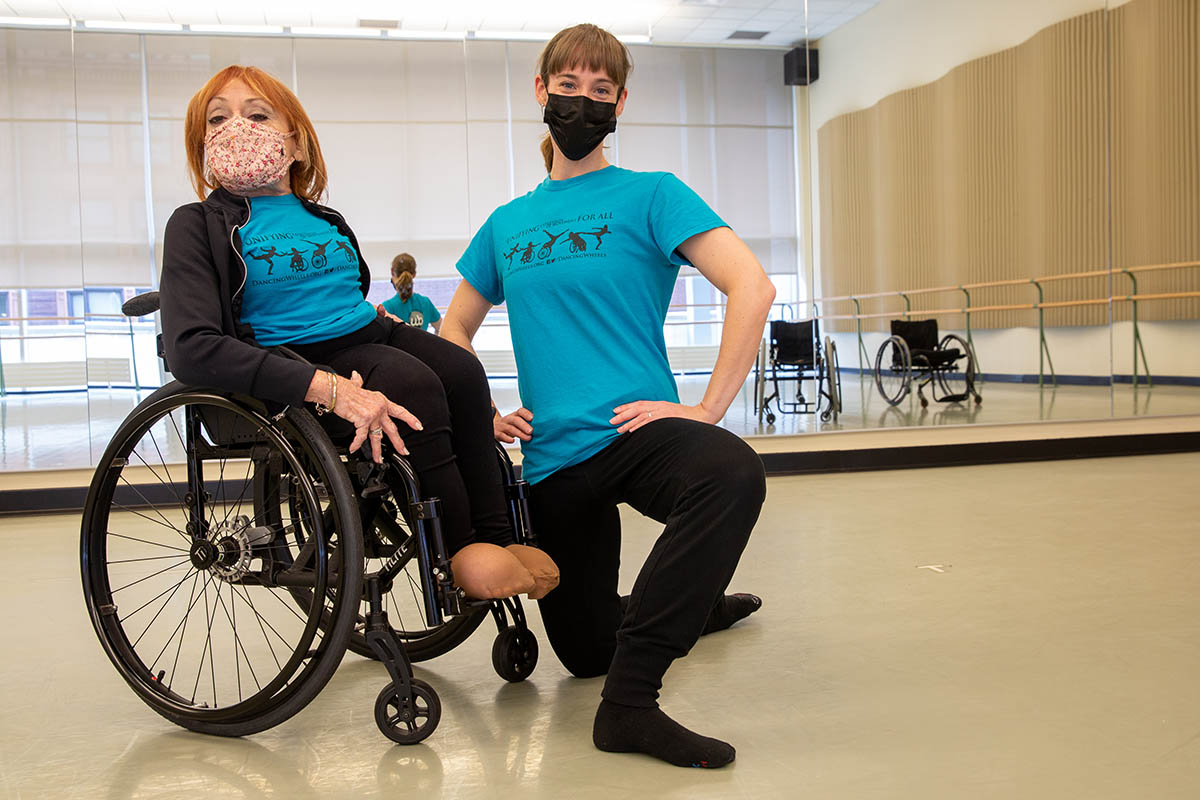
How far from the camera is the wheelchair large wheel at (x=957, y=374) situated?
5.00m

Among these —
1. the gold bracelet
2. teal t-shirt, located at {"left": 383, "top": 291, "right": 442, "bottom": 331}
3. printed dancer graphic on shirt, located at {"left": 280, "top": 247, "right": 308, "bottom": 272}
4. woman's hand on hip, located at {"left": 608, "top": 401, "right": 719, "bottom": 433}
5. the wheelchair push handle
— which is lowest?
woman's hand on hip, located at {"left": 608, "top": 401, "right": 719, "bottom": 433}

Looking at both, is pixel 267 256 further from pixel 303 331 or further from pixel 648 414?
pixel 648 414

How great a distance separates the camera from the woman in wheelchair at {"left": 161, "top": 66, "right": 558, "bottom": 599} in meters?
1.43

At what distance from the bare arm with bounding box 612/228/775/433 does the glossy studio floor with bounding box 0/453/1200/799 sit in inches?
19.9

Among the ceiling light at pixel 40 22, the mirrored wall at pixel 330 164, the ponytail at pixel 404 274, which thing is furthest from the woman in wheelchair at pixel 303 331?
the ceiling light at pixel 40 22

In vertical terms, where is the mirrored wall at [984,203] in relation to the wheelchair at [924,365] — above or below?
above

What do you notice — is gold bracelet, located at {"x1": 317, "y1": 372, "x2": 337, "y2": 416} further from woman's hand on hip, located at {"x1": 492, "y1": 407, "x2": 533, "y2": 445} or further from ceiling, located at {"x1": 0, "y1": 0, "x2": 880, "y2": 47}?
ceiling, located at {"x1": 0, "y1": 0, "x2": 880, "y2": 47}

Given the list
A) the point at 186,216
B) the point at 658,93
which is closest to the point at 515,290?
the point at 186,216

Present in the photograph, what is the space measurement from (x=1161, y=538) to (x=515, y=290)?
7.31ft

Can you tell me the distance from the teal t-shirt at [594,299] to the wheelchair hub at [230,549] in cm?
47

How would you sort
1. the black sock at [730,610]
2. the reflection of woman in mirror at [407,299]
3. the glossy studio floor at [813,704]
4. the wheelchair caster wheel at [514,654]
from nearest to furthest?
1. the glossy studio floor at [813,704]
2. the wheelchair caster wheel at [514,654]
3. the black sock at [730,610]
4. the reflection of woman in mirror at [407,299]

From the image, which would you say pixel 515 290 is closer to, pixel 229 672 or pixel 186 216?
pixel 186 216

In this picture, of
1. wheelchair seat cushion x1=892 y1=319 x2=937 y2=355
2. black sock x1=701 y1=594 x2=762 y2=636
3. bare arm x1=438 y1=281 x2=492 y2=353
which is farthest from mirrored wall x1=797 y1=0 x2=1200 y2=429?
bare arm x1=438 y1=281 x2=492 y2=353

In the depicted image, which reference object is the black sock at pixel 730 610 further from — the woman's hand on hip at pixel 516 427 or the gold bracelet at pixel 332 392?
the gold bracelet at pixel 332 392
